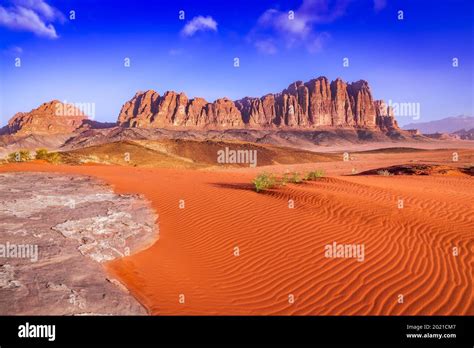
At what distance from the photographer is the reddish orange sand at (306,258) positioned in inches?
199

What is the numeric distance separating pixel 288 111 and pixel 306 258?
497 ft

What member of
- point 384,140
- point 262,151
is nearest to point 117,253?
point 262,151

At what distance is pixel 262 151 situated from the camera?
60.9 metres

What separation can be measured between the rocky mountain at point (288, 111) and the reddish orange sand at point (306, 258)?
140 m

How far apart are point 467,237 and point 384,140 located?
14008 centimetres

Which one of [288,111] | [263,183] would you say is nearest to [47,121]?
[288,111]

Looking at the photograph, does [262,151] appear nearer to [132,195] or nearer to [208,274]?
[132,195]

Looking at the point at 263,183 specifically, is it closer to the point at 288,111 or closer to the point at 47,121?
the point at 288,111

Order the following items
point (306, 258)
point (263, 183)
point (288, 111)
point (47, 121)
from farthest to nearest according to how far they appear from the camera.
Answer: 1. point (288, 111)
2. point (47, 121)
3. point (263, 183)
4. point (306, 258)

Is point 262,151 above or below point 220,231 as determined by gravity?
above

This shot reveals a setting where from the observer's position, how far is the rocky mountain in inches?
5965

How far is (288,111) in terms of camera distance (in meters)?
153

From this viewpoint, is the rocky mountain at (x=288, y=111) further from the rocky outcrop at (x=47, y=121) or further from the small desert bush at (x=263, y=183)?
the small desert bush at (x=263, y=183)
